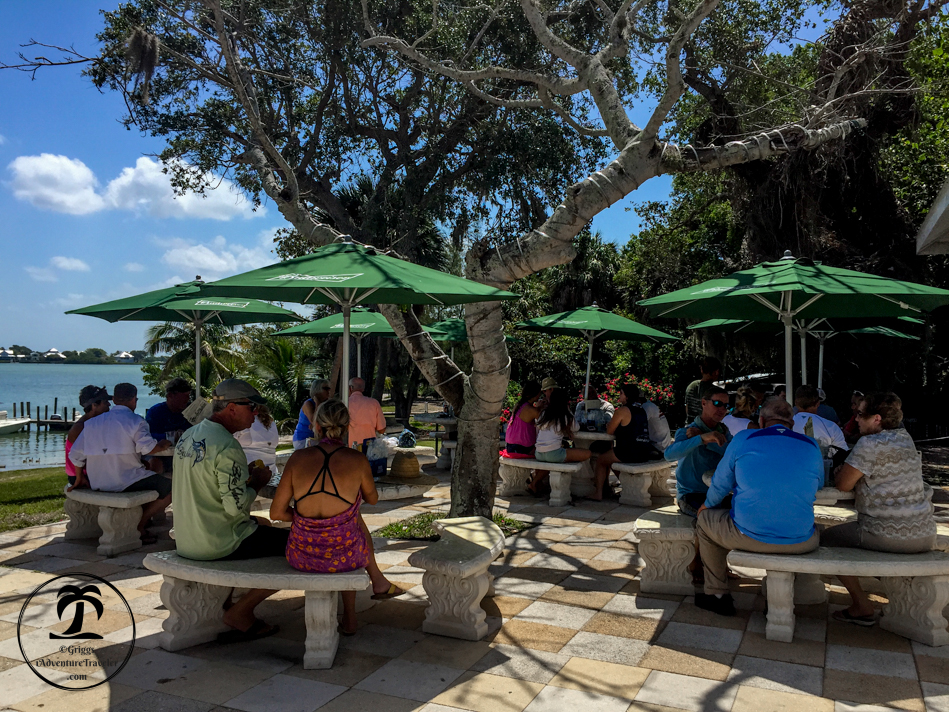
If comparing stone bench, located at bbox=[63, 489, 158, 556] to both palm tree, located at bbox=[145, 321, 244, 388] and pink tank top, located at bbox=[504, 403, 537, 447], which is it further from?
palm tree, located at bbox=[145, 321, 244, 388]

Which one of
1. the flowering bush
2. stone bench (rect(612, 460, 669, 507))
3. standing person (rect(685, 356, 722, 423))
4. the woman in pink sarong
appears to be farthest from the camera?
the flowering bush

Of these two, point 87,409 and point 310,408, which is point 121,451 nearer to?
point 87,409

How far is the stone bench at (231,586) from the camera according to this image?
3.80 meters

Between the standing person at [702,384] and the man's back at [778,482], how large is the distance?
2.64 metres

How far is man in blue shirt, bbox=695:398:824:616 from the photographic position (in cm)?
412

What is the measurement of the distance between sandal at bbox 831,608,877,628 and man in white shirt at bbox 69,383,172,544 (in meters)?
5.37

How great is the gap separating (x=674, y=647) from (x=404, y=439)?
832cm

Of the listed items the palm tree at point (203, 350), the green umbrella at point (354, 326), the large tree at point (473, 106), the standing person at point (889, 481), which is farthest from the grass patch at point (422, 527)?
the palm tree at point (203, 350)

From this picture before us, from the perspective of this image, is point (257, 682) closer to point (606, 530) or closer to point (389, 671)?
point (389, 671)

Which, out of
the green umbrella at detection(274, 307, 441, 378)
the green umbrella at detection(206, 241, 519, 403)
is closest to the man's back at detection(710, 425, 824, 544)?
the green umbrella at detection(206, 241, 519, 403)

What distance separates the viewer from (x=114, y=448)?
605 centimetres

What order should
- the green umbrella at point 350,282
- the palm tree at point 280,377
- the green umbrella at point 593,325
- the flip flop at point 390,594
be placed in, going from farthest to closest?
the palm tree at point 280,377, the green umbrella at point 593,325, the flip flop at point 390,594, the green umbrella at point 350,282

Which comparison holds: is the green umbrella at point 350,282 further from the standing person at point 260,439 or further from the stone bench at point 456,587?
the standing person at point 260,439

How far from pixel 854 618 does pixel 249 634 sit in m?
3.69
